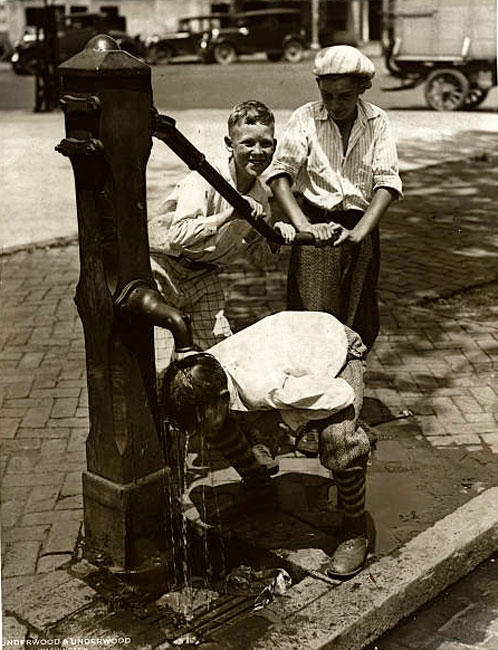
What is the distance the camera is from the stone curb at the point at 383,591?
10.5 feet

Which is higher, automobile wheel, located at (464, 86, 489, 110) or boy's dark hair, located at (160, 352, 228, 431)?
boy's dark hair, located at (160, 352, 228, 431)

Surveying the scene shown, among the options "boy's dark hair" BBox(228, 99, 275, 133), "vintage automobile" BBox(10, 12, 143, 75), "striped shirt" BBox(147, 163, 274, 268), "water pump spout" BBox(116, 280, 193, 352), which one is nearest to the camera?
"water pump spout" BBox(116, 280, 193, 352)

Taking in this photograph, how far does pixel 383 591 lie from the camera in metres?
3.40

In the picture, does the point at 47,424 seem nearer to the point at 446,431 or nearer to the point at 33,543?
the point at 33,543

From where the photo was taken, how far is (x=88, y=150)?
9.75ft

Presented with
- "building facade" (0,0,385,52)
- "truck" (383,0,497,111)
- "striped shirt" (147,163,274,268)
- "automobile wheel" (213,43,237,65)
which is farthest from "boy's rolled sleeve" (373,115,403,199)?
"building facade" (0,0,385,52)

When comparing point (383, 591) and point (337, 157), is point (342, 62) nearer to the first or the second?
point (337, 157)

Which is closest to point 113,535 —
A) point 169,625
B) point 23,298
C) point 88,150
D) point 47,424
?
point 169,625

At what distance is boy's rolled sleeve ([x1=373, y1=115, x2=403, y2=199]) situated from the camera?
14.0 ft

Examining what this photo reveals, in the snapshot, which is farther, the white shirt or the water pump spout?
the white shirt

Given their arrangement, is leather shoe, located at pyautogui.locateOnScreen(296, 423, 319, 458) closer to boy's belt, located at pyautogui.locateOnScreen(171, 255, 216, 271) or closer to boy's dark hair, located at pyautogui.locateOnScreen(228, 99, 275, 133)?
boy's belt, located at pyautogui.locateOnScreen(171, 255, 216, 271)

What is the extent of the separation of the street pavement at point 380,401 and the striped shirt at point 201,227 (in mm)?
1070

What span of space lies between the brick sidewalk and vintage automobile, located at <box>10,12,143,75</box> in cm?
2129

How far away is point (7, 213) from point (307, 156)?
7.08m
